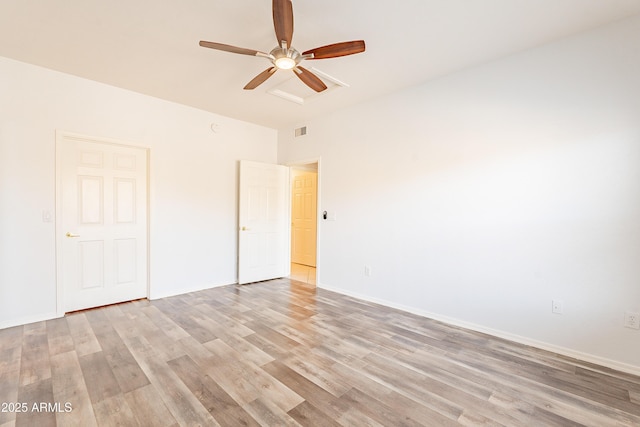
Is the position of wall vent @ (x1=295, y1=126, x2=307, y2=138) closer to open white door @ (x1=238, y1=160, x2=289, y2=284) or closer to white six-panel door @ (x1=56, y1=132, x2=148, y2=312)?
open white door @ (x1=238, y1=160, x2=289, y2=284)

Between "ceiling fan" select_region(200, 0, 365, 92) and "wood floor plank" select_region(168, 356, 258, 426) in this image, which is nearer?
"wood floor plank" select_region(168, 356, 258, 426)

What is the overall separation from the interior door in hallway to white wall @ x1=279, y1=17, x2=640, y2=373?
2339mm

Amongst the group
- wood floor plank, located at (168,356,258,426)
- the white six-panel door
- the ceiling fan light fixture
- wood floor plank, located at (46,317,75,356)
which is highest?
the ceiling fan light fixture

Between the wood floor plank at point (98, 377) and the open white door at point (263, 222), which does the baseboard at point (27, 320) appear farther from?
the open white door at point (263, 222)

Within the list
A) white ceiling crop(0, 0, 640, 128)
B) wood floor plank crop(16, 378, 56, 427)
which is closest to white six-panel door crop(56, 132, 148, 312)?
white ceiling crop(0, 0, 640, 128)

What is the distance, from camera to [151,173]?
380 cm

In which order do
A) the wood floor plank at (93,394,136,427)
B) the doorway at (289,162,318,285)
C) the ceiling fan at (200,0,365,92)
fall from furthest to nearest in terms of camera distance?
the doorway at (289,162,318,285)
the ceiling fan at (200,0,365,92)
the wood floor plank at (93,394,136,427)

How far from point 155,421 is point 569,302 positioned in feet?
10.8

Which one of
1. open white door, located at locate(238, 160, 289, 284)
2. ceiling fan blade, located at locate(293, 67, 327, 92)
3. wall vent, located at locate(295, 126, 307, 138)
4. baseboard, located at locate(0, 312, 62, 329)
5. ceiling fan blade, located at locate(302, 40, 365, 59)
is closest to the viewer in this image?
ceiling fan blade, located at locate(302, 40, 365, 59)

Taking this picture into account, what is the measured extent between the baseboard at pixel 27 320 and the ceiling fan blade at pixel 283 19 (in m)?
3.72

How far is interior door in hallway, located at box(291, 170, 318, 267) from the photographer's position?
20.4 ft

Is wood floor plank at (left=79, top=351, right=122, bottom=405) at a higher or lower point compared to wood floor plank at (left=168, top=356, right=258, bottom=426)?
higher

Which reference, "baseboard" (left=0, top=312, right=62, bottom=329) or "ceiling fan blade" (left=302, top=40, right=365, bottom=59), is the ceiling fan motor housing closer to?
"ceiling fan blade" (left=302, top=40, right=365, bottom=59)

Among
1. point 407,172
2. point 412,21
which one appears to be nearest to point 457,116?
point 407,172
